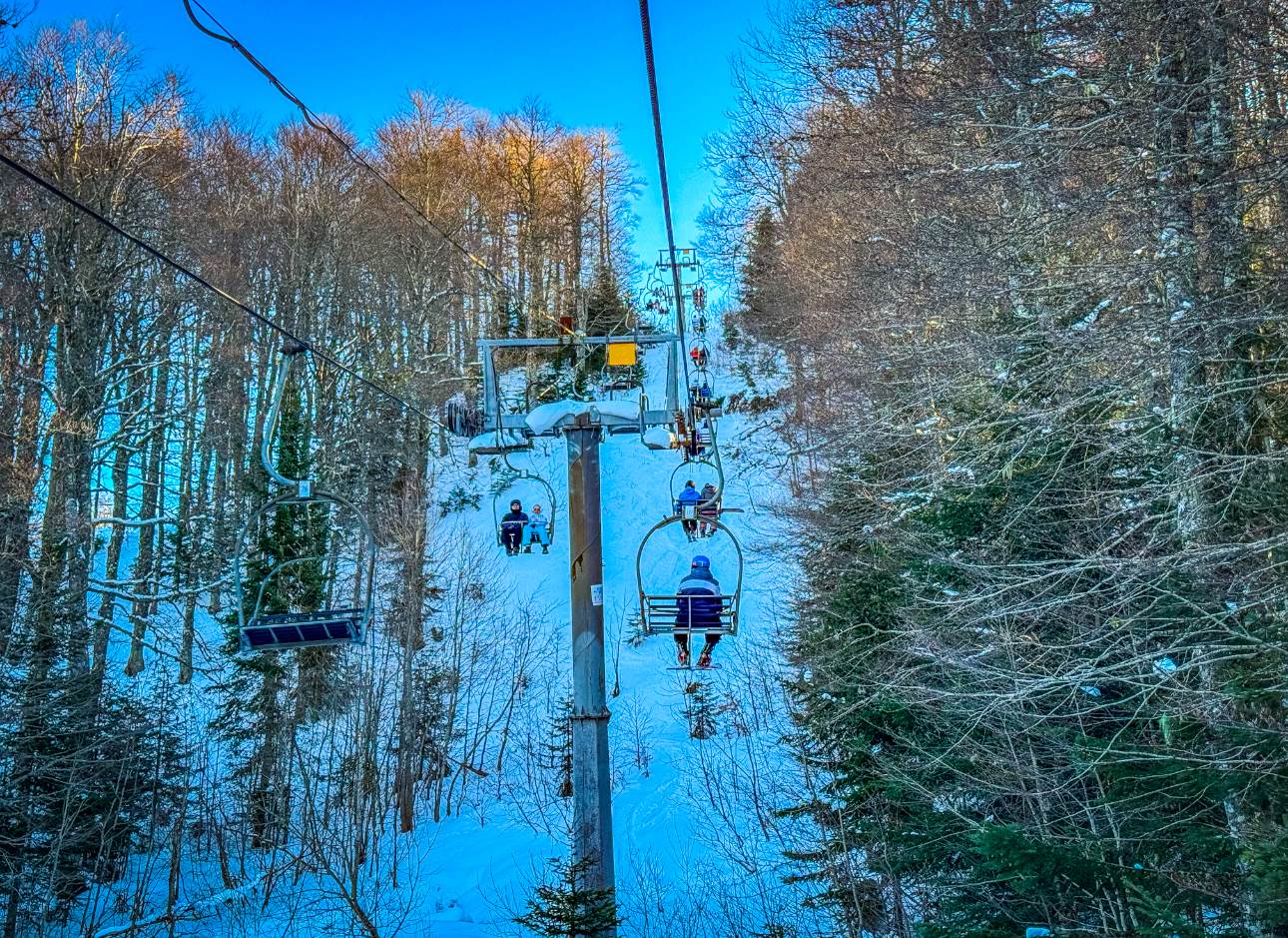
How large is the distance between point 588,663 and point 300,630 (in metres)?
2.80

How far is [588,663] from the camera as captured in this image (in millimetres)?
7672

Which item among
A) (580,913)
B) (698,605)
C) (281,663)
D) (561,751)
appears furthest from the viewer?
(561,751)

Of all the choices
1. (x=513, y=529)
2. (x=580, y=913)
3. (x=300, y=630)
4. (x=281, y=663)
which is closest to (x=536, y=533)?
(x=513, y=529)

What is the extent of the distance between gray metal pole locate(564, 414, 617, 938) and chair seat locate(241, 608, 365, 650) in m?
2.14

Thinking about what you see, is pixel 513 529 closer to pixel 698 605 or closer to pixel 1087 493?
pixel 698 605

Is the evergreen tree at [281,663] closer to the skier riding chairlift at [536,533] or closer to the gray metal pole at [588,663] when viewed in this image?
the skier riding chairlift at [536,533]

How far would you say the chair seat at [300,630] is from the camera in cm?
759

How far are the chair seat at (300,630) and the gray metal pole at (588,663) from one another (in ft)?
7.03

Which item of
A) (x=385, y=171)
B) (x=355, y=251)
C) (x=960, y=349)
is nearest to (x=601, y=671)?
(x=960, y=349)

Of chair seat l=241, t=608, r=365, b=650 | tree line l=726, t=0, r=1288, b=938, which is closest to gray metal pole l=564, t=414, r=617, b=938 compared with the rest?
chair seat l=241, t=608, r=365, b=650

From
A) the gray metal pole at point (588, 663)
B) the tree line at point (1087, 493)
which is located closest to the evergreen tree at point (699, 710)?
the tree line at point (1087, 493)

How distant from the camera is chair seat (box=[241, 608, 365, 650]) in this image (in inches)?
299

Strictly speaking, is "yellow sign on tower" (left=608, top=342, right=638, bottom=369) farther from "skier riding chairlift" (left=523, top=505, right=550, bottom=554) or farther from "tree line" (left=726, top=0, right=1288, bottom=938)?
"skier riding chairlift" (left=523, top=505, right=550, bottom=554)

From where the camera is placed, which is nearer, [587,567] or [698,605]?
[587,567]
